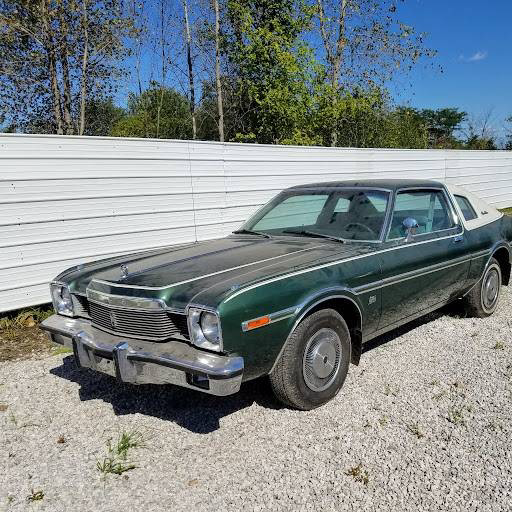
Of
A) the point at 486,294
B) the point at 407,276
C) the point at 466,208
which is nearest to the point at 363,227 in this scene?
the point at 407,276

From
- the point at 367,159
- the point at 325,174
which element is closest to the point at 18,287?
the point at 325,174

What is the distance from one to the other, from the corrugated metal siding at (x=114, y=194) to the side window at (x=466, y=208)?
3.43 metres

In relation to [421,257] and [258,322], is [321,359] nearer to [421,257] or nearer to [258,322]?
[258,322]

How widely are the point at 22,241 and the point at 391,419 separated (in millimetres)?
4163

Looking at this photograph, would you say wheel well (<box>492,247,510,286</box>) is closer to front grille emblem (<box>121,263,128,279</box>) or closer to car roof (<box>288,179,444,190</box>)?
car roof (<box>288,179,444,190</box>)

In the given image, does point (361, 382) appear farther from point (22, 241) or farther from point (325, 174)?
point (325, 174)

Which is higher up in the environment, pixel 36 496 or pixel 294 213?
pixel 294 213

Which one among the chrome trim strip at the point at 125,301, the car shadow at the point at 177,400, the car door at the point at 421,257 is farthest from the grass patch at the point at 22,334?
the car door at the point at 421,257

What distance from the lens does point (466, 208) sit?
205 inches

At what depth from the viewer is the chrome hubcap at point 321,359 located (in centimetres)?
331

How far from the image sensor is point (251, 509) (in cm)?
248

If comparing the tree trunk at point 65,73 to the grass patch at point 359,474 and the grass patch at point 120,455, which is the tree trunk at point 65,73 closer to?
the grass patch at point 120,455

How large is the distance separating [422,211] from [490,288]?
140 centimetres

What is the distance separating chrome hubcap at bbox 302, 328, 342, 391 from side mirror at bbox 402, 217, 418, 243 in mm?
1217
